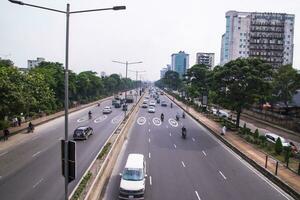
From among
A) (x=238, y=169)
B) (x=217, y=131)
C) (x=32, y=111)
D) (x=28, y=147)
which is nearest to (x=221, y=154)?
(x=238, y=169)

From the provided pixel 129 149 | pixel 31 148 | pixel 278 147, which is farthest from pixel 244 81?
pixel 31 148

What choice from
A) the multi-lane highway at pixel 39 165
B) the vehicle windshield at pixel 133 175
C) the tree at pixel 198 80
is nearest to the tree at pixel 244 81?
the multi-lane highway at pixel 39 165

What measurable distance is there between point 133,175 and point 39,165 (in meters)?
8.89

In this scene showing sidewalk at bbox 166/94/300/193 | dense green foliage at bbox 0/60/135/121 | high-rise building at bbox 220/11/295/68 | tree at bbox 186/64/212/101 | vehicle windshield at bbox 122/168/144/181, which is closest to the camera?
vehicle windshield at bbox 122/168/144/181

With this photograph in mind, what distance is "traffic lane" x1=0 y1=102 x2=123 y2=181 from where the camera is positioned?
25.9 metres

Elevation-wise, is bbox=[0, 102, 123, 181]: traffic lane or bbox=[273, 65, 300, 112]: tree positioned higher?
bbox=[273, 65, 300, 112]: tree

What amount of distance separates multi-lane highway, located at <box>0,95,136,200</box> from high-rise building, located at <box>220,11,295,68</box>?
105623mm

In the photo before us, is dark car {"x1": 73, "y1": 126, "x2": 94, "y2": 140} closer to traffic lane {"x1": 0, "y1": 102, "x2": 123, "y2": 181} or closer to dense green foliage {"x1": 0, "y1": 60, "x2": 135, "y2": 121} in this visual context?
traffic lane {"x1": 0, "y1": 102, "x2": 123, "y2": 181}

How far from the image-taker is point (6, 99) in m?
35.1

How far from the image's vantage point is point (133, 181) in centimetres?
2033

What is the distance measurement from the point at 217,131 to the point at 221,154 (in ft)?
45.1

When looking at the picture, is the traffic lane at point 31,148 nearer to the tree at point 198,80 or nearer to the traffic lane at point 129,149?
the traffic lane at point 129,149

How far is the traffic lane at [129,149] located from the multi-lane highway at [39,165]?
216cm

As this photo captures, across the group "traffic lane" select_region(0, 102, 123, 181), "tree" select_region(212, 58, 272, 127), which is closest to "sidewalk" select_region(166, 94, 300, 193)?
"tree" select_region(212, 58, 272, 127)
